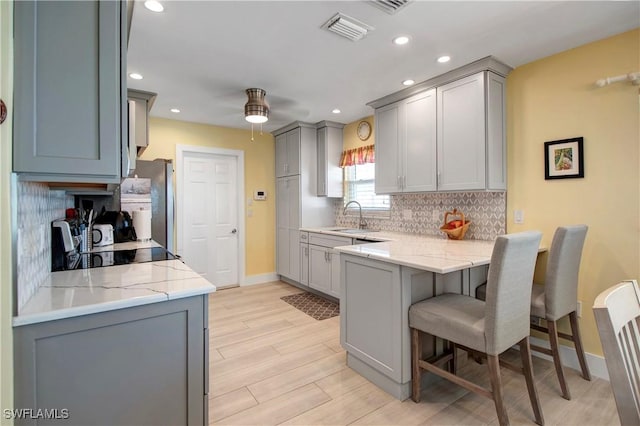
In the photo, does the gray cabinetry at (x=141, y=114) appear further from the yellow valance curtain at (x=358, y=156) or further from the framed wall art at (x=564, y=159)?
the framed wall art at (x=564, y=159)

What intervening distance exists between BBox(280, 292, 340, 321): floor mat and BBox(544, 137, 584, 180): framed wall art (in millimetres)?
2465

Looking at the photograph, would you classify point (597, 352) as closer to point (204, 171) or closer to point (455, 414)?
point (455, 414)

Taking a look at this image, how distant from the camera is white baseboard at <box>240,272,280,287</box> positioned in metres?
4.74

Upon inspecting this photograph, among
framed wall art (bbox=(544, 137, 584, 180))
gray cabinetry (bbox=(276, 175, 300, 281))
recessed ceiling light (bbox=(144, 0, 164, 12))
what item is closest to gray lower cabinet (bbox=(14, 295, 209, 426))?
recessed ceiling light (bbox=(144, 0, 164, 12))

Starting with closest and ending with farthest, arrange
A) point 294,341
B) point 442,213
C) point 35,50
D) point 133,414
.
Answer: point 35,50 → point 133,414 → point 294,341 → point 442,213

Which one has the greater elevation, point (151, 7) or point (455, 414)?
point (151, 7)

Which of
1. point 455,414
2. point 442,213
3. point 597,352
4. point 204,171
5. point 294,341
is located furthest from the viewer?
point 204,171

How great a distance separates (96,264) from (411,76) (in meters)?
2.83

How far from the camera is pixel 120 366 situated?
43.9 inches

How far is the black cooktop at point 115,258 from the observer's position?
1771 mm

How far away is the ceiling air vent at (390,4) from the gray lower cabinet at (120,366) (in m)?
1.82

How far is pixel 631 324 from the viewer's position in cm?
105

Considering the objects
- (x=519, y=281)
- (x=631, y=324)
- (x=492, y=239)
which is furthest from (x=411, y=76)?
(x=631, y=324)

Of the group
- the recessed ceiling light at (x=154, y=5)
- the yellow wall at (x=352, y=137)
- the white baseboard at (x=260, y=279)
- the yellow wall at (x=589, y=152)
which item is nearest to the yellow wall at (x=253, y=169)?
the white baseboard at (x=260, y=279)
